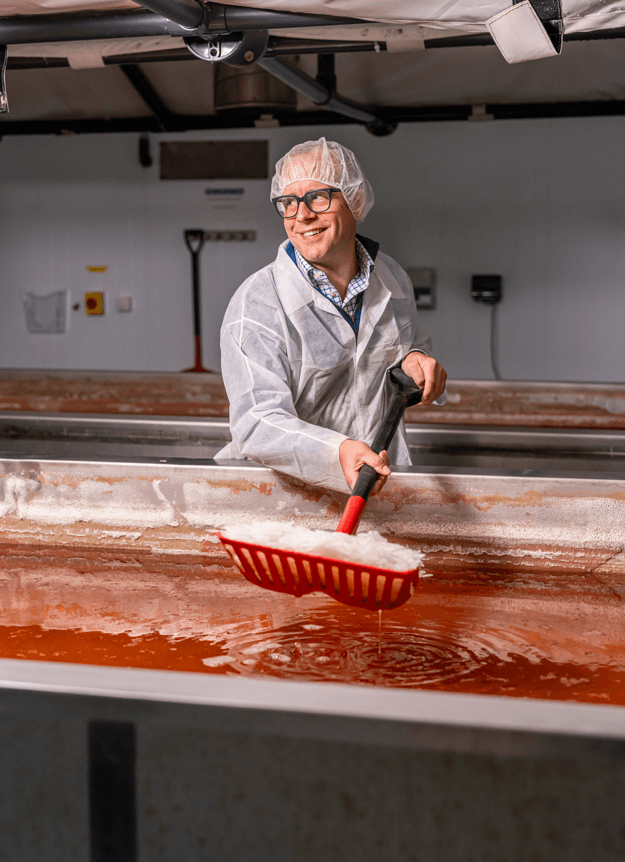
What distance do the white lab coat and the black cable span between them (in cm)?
316

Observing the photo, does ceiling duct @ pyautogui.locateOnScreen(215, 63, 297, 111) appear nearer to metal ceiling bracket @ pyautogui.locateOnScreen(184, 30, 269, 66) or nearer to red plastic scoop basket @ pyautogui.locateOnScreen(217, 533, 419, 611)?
metal ceiling bracket @ pyautogui.locateOnScreen(184, 30, 269, 66)

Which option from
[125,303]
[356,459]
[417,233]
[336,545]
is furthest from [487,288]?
[336,545]

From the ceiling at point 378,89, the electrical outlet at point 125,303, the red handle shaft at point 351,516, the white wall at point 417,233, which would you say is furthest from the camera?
the electrical outlet at point 125,303

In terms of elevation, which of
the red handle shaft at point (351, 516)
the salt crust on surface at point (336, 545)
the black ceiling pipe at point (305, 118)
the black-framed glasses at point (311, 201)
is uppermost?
the black ceiling pipe at point (305, 118)

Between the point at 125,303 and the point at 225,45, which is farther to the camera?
the point at 125,303

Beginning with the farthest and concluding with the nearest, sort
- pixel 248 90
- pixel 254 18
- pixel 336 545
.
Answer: pixel 248 90
pixel 254 18
pixel 336 545

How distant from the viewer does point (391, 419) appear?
1.31m

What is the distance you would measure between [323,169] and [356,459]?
0.61 m

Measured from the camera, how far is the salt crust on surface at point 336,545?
978 mm

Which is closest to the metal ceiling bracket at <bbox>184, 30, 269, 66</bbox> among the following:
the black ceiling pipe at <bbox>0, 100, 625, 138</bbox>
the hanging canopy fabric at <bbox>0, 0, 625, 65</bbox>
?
the hanging canopy fabric at <bbox>0, 0, 625, 65</bbox>

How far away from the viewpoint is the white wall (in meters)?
4.61

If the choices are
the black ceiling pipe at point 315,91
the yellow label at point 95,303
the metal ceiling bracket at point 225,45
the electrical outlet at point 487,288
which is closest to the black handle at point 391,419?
the metal ceiling bracket at point 225,45

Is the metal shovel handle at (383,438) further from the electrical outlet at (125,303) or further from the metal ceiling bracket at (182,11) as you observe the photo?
the electrical outlet at (125,303)

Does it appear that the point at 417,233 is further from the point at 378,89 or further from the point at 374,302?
the point at 374,302
